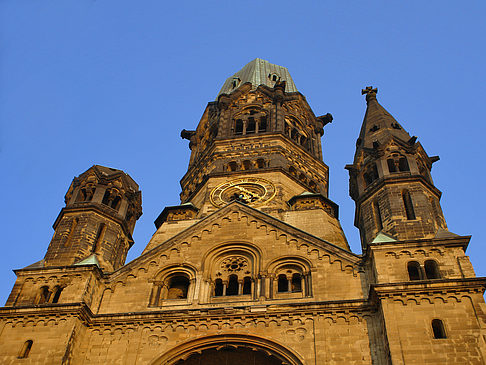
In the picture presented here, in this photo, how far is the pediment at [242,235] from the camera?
22.3 m

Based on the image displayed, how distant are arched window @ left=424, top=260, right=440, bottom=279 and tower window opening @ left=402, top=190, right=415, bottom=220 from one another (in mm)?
3084

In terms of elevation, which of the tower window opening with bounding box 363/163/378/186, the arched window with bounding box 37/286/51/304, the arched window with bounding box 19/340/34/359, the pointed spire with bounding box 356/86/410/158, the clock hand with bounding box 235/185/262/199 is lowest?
the arched window with bounding box 19/340/34/359

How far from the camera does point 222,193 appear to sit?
99.9ft

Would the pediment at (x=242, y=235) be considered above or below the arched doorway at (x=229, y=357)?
above

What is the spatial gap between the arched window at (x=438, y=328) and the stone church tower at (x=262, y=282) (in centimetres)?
6

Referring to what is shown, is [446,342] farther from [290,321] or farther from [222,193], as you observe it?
[222,193]

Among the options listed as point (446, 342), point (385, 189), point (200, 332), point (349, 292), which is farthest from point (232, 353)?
point (385, 189)

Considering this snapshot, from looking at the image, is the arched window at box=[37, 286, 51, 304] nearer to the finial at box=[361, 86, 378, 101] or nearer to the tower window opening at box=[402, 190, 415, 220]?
the tower window opening at box=[402, 190, 415, 220]

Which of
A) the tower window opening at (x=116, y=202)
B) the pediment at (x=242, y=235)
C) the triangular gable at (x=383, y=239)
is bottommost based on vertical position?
the triangular gable at (x=383, y=239)

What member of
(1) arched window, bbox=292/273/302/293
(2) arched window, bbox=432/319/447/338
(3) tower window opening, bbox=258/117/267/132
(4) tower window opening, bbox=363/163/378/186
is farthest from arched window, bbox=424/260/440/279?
(3) tower window opening, bbox=258/117/267/132

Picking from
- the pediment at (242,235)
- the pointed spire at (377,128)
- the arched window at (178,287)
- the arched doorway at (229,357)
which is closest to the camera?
the arched doorway at (229,357)

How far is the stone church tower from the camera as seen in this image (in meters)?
18.2

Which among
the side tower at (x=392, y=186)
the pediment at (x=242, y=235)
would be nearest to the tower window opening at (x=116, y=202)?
the pediment at (x=242, y=235)

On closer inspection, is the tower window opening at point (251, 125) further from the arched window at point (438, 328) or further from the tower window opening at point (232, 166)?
the arched window at point (438, 328)
